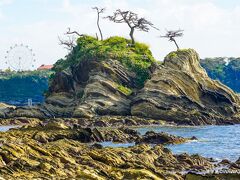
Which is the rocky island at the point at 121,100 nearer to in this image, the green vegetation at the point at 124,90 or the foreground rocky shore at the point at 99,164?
the green vegetation at the point at 124,90

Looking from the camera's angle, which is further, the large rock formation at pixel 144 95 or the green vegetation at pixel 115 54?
the green vegetation at pixel 115 54

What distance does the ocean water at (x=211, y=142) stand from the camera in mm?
57750

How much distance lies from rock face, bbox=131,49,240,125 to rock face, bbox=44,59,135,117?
506 cm

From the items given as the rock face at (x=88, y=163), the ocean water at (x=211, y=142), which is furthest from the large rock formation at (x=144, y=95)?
the rock face at (x=88, y=163)

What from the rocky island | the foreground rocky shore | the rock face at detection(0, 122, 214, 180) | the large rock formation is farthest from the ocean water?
the rock face at detection(0, 122, 214, 180)

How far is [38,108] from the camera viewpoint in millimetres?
112250

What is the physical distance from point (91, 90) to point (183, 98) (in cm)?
1715

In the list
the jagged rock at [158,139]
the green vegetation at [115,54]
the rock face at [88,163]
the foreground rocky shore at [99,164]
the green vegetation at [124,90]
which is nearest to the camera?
the foreground rocky shore at [99,164]

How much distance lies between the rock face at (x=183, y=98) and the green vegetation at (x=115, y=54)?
8.45 metres

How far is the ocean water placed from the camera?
189 ft

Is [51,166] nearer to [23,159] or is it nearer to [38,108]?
[23,159]

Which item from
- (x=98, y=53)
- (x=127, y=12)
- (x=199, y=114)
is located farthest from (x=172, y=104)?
(x=127, y=12)

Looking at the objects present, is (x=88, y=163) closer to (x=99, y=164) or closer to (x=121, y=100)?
(x=99, y=164)

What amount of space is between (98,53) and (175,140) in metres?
54.5
